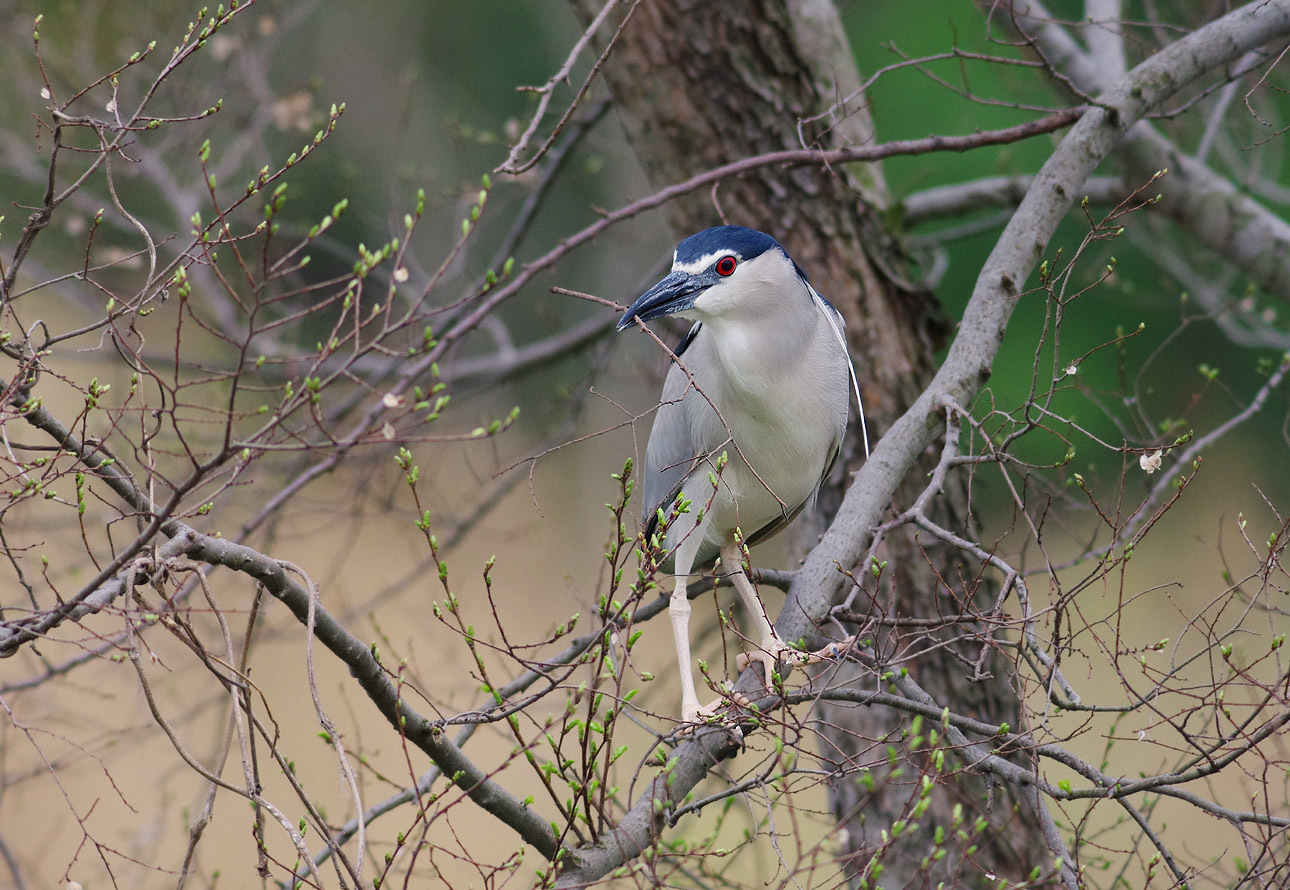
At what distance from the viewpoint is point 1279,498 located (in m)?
8.70

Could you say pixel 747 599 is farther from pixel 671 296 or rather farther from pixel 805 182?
pixel 805 182

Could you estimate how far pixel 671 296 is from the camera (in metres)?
2.26

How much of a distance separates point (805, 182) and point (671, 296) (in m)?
1.00

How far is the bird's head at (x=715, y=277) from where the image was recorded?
2.26 meters

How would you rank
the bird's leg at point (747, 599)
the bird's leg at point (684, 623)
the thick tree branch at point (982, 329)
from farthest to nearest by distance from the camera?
the bird's leg at point (684, 623) → the bird's leg at point (747, 599) → the thick tree branch at point (982, 329)

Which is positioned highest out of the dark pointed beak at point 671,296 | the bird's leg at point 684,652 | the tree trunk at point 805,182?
the tree trunk at point 805,182

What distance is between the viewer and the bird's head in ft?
7.43

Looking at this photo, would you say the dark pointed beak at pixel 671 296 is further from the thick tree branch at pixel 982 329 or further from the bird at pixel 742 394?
the thick tree branch at pixel 982 329

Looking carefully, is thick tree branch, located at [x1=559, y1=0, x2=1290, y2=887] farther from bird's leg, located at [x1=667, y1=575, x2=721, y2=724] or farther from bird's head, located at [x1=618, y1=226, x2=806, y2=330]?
bird's head, located at [x1=618, y1=226, x2=806, y2=330]

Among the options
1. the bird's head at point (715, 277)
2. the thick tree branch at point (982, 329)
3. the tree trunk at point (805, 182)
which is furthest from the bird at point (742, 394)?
the tree trunk at point (805, 182)

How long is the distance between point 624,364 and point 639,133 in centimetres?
219

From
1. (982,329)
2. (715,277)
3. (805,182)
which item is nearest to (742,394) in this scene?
(715,277)

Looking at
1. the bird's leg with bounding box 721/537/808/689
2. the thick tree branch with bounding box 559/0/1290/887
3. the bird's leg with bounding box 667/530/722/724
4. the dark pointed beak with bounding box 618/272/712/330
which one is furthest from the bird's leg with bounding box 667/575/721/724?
the dark pointed beak with bounding box 618/272/712/330

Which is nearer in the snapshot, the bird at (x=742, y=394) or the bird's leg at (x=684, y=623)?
the bird at (x=742, y=394)
